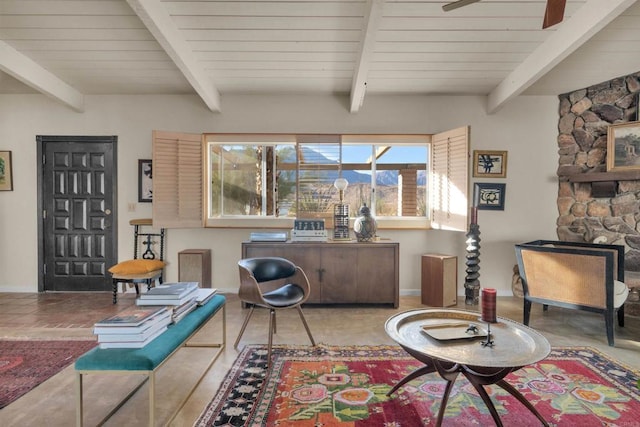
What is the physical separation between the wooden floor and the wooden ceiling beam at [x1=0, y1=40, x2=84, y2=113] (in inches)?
96.3

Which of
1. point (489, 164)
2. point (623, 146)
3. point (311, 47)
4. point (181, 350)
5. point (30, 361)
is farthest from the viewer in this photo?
point (489, 164)

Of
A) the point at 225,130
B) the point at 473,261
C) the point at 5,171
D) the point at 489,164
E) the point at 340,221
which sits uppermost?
the point at 225,130

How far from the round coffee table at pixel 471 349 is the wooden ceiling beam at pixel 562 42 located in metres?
2.40

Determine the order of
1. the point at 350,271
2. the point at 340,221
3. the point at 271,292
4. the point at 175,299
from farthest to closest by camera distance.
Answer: the point at 340,221, the point at 350,271, the point at 271,292, the point at 175,299

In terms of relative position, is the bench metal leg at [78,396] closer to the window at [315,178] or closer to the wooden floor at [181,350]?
the wooden floor at [181,350]

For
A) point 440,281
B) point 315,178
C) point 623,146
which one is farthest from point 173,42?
point 623,146

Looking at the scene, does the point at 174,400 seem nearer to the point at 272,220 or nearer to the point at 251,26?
the point at 272,220

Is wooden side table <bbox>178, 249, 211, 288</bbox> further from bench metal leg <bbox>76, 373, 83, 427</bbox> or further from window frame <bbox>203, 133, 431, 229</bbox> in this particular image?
bench metal leg <bbox>76, 373, 83, 427</bbox>

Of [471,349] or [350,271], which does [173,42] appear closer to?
[350,271]

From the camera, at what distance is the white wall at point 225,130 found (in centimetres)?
417

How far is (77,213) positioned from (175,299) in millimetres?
3259

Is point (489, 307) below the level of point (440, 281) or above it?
above

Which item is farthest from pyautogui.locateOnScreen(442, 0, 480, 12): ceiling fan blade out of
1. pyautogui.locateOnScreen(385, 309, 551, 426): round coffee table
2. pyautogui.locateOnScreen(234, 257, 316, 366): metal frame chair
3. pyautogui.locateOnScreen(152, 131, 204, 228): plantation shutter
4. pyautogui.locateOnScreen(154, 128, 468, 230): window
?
pyautogui.locateOnScreen(152, 131, 204, 228): plantation shutter

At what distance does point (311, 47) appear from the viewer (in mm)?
3113
